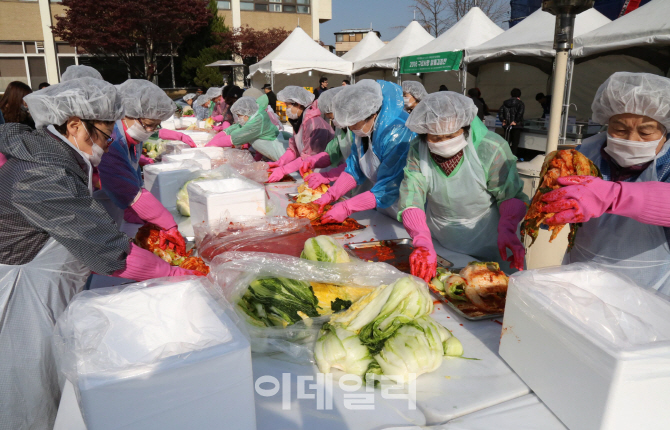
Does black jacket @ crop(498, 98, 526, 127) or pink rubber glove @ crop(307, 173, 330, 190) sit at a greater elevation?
black jacket @ crop(498, 98, 526, 127)

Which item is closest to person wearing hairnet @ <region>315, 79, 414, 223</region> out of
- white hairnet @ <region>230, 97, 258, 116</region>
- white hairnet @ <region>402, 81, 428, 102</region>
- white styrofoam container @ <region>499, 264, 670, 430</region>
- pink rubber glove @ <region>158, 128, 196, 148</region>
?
white styrofoam container @ <region>499, 264, 670, 430</region>

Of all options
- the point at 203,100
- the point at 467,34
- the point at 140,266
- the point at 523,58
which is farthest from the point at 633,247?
the point at 523,58

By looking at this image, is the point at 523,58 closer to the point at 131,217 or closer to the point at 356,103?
the point at 356,103

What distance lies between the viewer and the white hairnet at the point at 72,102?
172 centimetres

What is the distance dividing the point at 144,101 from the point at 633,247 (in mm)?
2983

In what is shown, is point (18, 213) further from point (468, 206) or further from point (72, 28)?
point (72, 28)

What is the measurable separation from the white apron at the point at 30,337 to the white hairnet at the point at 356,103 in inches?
83.1

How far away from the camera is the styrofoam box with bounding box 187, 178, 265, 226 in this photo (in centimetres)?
276

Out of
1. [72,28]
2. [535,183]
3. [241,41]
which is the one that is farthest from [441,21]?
[535,183]

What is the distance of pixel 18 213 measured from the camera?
1.62m

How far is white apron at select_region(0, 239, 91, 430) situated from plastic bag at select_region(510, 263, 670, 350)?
71.8 inches

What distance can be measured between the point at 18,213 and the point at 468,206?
2.34 metres

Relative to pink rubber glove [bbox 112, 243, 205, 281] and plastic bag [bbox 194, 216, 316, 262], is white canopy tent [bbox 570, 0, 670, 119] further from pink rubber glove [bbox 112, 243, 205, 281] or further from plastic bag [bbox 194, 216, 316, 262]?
pink rubber glove [bbox 112, 243, 205, 281]

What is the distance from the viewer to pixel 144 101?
291 centimetres
